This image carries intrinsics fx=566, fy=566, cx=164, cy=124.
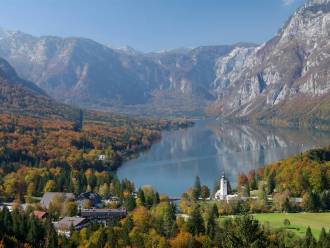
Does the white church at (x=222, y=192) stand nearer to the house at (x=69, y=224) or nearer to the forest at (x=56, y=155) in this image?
the forest at (x=56, y=155)

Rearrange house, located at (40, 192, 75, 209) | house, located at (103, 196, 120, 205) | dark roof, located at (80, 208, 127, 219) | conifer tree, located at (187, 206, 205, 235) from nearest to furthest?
conifer tree, located at (187, 206, 205, 235) → dark roof, located at (80, 208, 127, 219) → house, located at (40, 192, 75, 209) → house, located at (103, 196, 120, 205)

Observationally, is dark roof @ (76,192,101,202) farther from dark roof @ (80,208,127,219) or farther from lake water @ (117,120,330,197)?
lake water @ (117,120,330,197)

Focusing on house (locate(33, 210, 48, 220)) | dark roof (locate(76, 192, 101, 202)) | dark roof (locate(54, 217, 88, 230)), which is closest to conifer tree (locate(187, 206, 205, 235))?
dark roof (locate(54, 217, 88, 230))

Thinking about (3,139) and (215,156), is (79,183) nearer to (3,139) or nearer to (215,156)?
(3,139)

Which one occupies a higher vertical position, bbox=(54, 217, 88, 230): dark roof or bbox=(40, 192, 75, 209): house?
bbox=(40, 192, 75, 209): house

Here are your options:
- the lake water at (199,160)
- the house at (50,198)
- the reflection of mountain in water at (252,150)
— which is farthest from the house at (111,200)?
the reflection of mountain in water at (252,150)

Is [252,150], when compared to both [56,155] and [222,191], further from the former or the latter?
[222,191]

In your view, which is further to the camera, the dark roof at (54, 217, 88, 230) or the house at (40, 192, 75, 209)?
the house at (40, 192, 75, 209)
